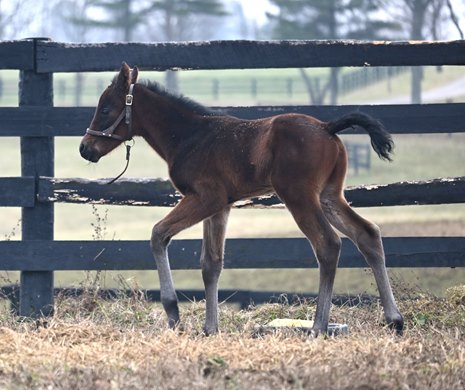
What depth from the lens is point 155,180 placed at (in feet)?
29.6

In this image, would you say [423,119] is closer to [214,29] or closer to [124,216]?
[124,216]

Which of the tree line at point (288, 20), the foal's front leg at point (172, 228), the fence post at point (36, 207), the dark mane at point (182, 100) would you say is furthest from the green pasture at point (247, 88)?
the foal's front leg at point (172, 228)

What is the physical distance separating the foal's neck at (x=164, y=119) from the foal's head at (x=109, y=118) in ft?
0.36

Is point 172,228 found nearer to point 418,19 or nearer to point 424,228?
point 424,228

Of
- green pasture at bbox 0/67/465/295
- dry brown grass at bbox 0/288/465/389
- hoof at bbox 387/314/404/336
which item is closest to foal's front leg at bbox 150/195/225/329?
dry brown grass at bbox 0/288/465/389

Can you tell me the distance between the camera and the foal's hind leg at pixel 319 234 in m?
7.50

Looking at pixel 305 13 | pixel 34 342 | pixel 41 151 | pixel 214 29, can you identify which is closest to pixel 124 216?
pixel 41 151

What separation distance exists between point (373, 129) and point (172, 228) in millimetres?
1551

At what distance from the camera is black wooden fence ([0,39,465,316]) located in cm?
884

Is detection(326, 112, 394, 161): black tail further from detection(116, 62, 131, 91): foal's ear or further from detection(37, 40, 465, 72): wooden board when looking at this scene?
detection(116, 62, 131, 91): foal's ear

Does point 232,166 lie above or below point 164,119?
below

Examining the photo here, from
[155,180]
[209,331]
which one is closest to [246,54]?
[155,180]

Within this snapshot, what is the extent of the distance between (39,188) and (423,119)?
10.1ft

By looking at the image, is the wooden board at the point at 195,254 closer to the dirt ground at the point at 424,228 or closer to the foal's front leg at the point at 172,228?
the foal's front leg at the point at 172,228
